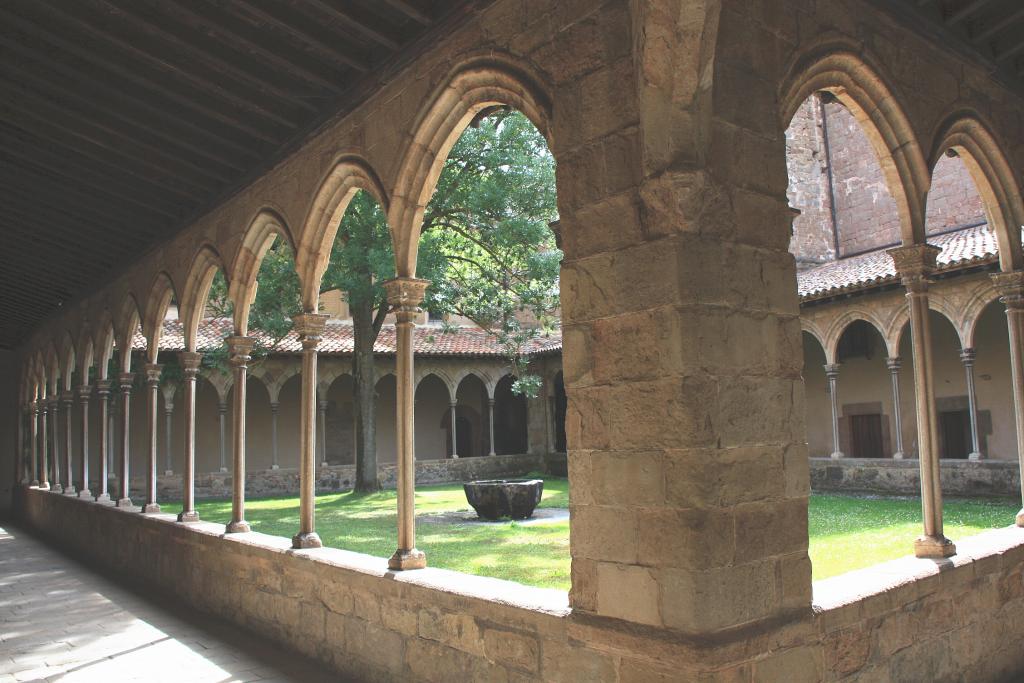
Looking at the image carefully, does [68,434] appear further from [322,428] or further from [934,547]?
[934,547]

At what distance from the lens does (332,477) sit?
60.3 feet

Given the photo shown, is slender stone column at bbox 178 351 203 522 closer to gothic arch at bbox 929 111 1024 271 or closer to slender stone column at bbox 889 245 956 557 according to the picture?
slender stone column at bbox 889 245 956 557

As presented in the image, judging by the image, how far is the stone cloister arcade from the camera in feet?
8.98

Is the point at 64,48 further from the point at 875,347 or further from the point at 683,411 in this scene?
the point at 875,347

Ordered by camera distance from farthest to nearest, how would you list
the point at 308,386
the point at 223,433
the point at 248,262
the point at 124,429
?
the point at 223,433 → the point at 124,429 → the point at 248,262 → the point at 308,386

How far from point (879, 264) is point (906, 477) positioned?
427 centimetres

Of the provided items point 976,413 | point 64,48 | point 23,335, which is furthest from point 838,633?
point 23,335

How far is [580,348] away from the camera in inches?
122

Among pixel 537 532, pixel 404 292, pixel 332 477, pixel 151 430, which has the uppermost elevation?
pixel 404 292

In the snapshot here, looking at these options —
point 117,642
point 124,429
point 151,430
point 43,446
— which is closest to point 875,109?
point 117,642

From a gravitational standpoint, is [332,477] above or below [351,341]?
below

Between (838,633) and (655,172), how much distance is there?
188 centimetres

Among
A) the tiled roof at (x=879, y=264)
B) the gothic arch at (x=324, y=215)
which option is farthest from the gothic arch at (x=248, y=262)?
the tiled roof at (x=879, y=264)

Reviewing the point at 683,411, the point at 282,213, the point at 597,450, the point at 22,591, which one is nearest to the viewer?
the point at 683,411
